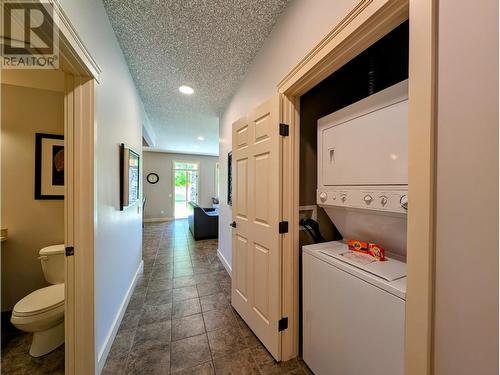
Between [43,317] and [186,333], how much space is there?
3.47ft

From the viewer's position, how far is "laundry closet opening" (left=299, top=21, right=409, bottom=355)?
1396 mm

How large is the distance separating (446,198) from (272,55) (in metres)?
1.62

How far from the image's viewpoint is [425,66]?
65cm

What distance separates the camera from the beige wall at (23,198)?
191 cm

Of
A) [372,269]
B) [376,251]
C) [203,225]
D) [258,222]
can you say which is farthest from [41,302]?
[203,225]

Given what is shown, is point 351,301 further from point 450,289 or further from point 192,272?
point 192,272

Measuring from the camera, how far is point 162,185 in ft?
24.8

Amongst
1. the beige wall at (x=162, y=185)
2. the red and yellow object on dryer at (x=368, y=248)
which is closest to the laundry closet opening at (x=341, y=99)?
the red and yellow object on dryer at (x=368, y=248)

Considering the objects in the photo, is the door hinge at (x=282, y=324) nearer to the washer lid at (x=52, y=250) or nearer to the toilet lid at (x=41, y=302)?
the toilet lid at (x=41, y=302)

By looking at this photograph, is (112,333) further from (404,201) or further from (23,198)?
(404,201)

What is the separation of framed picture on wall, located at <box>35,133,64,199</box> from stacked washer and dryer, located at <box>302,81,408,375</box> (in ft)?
8.08

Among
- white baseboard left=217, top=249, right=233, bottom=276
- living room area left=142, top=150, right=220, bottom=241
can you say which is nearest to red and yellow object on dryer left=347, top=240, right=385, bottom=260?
white baseboard left=217, top=249, right=233, bottom=276

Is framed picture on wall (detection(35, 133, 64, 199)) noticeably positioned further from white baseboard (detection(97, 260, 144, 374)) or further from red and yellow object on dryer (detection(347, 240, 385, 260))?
red and yellow object on dryer (detection(347, 240, 385, 260))

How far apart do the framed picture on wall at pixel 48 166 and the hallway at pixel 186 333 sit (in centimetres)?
144
